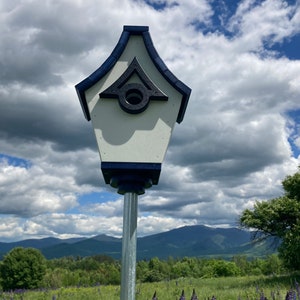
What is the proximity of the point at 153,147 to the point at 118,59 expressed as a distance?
0.84 m

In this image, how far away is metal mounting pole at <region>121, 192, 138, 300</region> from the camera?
114 inches

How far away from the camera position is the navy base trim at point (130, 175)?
10.2 feet

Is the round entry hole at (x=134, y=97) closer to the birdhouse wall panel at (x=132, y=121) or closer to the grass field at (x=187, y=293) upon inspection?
the birdhouse wall panel at (x=132, y=121)

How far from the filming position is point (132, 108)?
3176 millimetres

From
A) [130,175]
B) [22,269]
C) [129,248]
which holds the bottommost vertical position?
[22,269]

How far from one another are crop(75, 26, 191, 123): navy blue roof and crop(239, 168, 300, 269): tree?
13478 mm

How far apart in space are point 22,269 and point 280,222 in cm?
A: 3367

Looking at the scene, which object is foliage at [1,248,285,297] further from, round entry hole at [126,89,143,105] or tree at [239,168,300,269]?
round entry hole at [126,89,143,105]

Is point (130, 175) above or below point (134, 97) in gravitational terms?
below

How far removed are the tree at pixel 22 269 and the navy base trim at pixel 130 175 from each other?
41525 mm

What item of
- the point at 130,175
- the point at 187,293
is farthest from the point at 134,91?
the point at 187,293

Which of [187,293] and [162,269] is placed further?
[162,269]

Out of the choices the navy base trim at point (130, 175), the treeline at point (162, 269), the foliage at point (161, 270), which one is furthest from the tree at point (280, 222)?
the treeline at point (162, 269)

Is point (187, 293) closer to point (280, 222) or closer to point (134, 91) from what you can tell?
point (280, 222)
